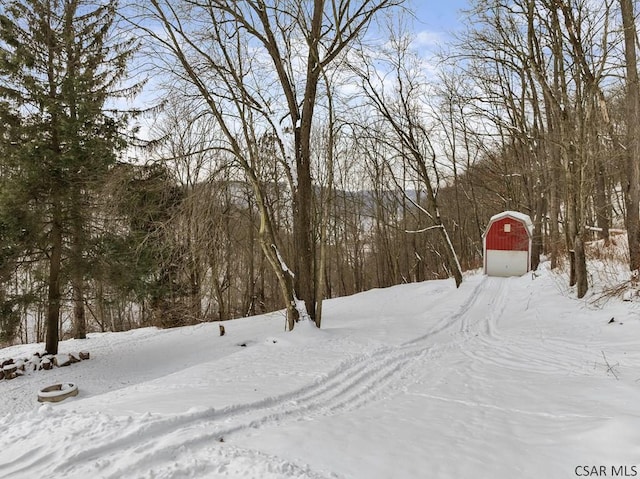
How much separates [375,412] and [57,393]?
24.0 feet

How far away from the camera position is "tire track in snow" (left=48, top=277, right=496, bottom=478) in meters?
2.98

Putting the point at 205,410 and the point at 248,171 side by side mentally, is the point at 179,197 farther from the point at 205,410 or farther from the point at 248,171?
the point at 205,410

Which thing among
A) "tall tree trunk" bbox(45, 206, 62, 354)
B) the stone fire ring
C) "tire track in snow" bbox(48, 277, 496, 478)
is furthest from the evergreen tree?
"tire track in snow" bbox(48, 277, 496, 478)

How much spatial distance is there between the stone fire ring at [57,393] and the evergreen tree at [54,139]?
13.9 feet

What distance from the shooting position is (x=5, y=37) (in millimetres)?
11461

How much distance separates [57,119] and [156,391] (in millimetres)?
10311

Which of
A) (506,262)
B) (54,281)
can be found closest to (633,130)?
(506,262)

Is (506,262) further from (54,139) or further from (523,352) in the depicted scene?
(54,139)

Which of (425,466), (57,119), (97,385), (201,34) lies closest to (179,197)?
(201,34)

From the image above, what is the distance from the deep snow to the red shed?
34.1 feet

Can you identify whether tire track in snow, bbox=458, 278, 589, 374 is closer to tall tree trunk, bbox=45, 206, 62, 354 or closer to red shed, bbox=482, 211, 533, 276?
red shed, bbox=482, 211, 533, 276

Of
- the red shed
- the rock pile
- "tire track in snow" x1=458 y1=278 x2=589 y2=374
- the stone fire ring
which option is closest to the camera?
"tire track in snow" x1=458 y1=278 x2=589 y2=374

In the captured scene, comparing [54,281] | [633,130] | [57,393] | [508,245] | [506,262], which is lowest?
[57,393]

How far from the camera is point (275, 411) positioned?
13.3 feet
